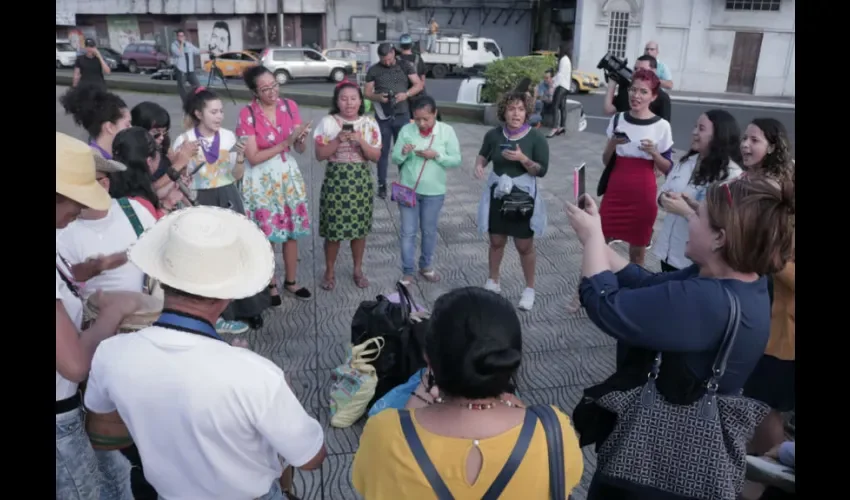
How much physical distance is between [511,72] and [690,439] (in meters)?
11.2

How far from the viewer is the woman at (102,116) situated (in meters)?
3.64

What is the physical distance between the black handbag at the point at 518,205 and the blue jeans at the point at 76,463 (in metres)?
3.10

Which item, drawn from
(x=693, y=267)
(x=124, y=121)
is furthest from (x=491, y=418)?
(x=124, y=121)

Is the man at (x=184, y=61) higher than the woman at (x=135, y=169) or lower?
higher

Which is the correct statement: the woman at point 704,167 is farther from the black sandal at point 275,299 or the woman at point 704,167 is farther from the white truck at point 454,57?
the white truck at point 454,57

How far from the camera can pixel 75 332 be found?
180cm

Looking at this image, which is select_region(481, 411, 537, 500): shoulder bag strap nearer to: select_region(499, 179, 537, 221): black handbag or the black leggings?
select_region(499, 179, 537, 221): black handbag

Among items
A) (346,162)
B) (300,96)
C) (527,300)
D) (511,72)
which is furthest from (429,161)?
(300,96)

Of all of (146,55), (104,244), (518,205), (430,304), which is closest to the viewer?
(104,244)

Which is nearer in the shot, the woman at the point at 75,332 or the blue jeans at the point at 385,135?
the woman at the point at 75,332

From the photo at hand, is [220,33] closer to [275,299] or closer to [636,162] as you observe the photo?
[275,299]

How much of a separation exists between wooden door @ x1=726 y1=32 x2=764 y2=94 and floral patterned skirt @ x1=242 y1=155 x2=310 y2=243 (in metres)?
26.5

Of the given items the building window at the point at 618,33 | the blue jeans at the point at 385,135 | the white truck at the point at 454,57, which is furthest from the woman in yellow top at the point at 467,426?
the building window at the point at 618,33

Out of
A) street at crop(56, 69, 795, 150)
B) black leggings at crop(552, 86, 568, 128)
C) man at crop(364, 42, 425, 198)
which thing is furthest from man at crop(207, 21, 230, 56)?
man at crop(364, 42, 425, 198)
